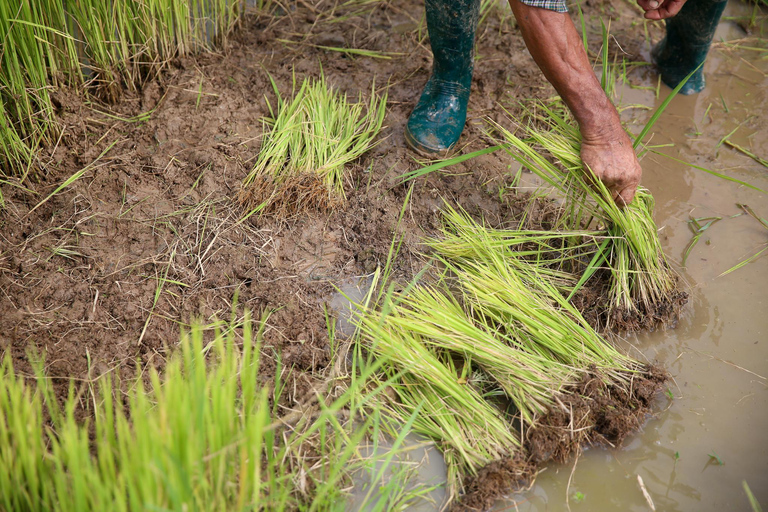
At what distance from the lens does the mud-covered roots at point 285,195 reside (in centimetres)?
215

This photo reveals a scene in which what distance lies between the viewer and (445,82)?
238 centimetres

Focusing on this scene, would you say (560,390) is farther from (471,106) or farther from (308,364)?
(471,106)

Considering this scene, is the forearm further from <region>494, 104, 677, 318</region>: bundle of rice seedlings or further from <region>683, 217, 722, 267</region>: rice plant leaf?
<region>683, 217, 722, 267</region>: rice plant leaf

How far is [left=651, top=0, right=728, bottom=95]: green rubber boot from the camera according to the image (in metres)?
2.51

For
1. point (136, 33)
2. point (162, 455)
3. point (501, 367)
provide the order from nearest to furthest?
1. point (162, 455)
2. point (501, 367)
3. point (136, 33)

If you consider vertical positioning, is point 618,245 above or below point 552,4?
below

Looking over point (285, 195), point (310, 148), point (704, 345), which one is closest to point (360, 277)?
point (285, 195)

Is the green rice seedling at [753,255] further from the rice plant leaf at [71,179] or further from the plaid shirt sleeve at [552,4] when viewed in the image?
the rice plant leaf at [71,179]

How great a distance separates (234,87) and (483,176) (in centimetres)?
110

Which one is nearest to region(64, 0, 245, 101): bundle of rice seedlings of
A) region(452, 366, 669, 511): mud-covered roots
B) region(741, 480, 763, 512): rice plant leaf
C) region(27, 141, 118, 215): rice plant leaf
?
region(27, 141, 118, 215): rice plant leaf

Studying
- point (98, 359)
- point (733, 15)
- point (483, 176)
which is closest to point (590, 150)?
point (483, 176)

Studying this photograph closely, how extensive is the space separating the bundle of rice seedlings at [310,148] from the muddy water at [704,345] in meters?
1.16

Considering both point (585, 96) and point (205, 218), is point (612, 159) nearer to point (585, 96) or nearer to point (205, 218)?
point (585, 96)

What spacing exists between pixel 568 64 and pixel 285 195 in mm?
1045
